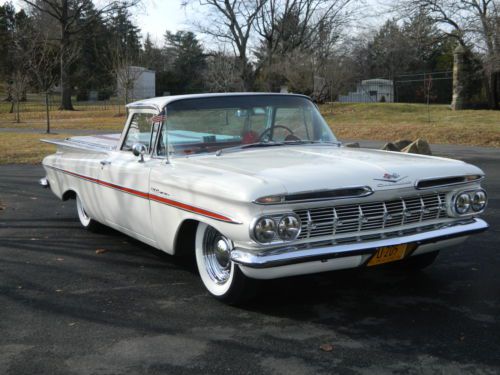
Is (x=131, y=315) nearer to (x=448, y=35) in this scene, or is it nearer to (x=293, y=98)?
(x=293, y=98)

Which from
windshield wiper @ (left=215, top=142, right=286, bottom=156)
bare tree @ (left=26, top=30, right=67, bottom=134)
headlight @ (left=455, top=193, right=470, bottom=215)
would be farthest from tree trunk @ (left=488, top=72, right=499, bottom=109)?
headlight @ (left=455, top=193, right=470, bottom=215)

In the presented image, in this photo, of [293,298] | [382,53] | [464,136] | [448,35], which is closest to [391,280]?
[293,298]

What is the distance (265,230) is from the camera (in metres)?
3.64

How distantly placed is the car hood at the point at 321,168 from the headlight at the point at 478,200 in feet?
0.60

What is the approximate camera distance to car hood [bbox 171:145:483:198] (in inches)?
147

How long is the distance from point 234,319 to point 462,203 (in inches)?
77.1

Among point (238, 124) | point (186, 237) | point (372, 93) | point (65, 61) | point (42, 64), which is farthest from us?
point (372, 93)

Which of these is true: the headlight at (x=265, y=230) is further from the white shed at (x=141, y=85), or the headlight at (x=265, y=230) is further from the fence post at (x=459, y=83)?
the white shed at (x=141, y=85)

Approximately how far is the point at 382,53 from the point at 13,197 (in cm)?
5676

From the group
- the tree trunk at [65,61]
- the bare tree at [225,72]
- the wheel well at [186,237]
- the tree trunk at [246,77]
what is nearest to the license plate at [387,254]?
the wheel well at [186,237]

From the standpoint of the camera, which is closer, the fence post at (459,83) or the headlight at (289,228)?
the headlight at (289,228)

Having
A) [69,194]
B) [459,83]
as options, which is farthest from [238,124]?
[459,83]

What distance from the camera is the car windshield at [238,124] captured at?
4.98m

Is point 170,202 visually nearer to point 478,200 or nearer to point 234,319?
point 234,319
